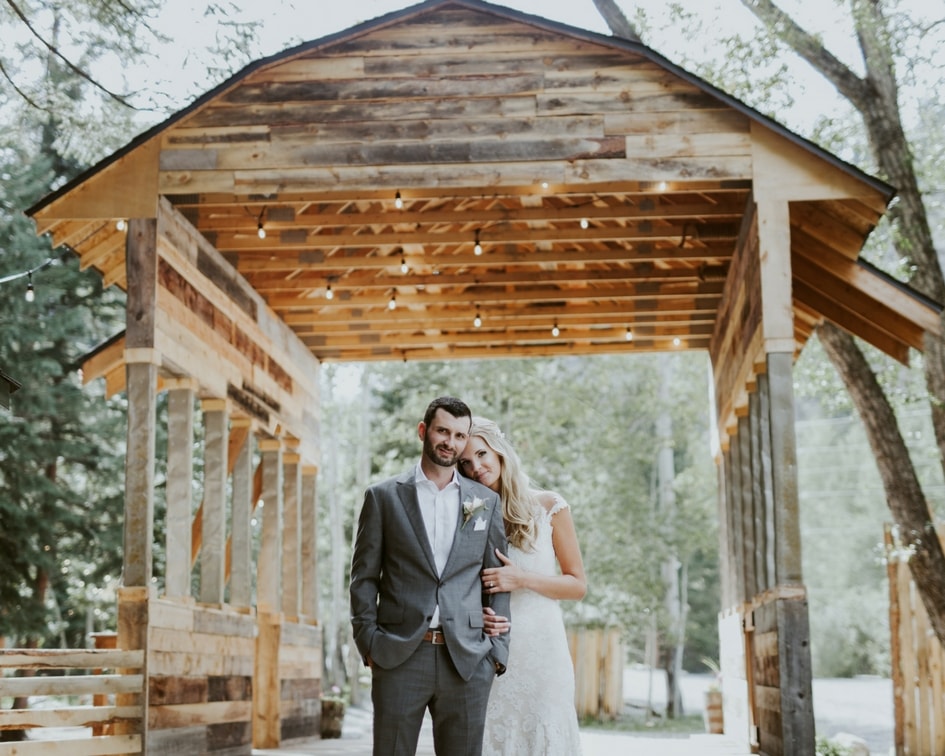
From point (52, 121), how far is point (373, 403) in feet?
37.2

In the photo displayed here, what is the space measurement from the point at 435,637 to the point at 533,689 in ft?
2.10

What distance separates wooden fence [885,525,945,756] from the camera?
1164 cm

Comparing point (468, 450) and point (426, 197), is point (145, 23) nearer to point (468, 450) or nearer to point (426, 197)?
point (426, 197)

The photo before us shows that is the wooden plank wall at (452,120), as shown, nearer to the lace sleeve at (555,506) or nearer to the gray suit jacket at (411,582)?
the lace sleeve at (555,506)

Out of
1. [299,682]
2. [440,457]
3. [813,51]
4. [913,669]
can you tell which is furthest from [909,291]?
[299,682]

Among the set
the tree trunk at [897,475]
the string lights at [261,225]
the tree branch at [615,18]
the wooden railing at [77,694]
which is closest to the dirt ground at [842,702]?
the tree trunk at [897,475]

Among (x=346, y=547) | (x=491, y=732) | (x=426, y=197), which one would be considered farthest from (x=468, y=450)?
(x=346, y=547)

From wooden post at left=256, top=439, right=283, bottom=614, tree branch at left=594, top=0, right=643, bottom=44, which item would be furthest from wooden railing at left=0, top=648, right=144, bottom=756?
tree branch at left=594, top=0, right=643, bottom=44

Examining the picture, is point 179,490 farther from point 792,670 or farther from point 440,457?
point 440,457

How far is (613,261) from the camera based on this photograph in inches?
466

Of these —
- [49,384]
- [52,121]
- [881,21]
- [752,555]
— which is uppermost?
[52,121]

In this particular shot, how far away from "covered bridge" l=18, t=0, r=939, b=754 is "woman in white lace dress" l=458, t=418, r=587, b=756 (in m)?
3.31

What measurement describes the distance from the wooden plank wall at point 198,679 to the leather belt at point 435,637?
4.28 metres

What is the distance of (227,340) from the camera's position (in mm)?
11133
